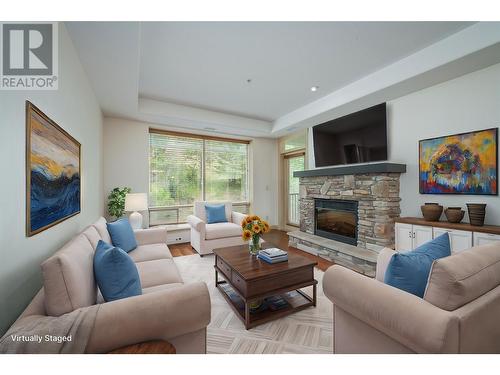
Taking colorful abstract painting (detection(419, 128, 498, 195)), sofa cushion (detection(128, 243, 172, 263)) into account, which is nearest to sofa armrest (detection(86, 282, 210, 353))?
sofa cushion (detection(128, 243, 172, 263))

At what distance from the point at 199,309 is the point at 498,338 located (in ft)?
5.01

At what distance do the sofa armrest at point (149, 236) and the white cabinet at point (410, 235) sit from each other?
3.21 meters

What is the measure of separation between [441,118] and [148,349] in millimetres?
3808

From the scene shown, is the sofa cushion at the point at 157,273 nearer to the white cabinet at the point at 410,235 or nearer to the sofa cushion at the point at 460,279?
the sofa cushion at the point at 460,279

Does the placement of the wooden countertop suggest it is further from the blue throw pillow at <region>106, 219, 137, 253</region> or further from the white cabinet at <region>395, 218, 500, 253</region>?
the blue throw pillow at <region>106, 219, 137, 253</region>

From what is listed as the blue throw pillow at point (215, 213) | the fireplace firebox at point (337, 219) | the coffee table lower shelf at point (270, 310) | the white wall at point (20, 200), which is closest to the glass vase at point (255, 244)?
the coffee table lower shelf at point (270, 310)

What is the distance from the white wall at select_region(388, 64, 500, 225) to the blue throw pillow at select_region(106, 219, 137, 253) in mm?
3718

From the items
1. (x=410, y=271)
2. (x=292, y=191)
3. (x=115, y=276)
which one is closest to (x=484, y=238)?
(x=410, y=271)

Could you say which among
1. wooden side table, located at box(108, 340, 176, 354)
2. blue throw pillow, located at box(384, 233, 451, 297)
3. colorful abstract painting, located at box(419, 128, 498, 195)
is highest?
colorful abstract painting, located at box(419, 128, 498, 195)

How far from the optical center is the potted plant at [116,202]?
3.70 meters

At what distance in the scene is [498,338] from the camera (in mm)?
1087

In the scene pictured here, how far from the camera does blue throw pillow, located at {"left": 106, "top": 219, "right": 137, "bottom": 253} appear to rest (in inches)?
90.9

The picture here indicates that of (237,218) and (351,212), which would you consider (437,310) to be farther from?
(237,218)
